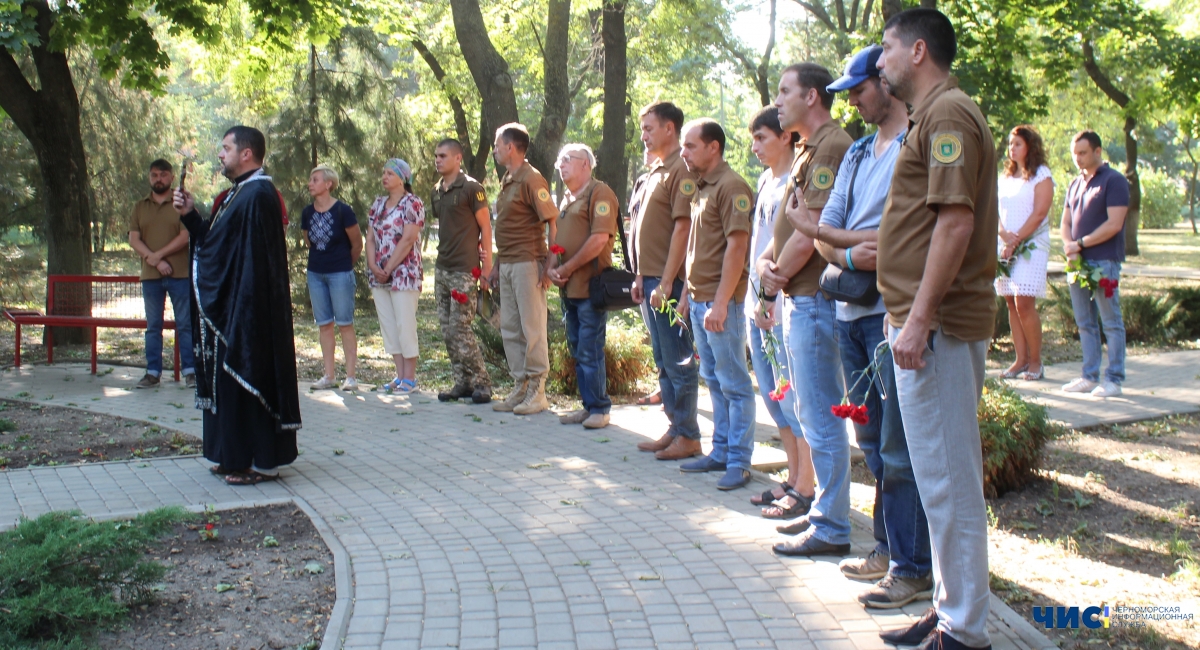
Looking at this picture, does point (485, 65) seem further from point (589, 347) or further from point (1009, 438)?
point (1009, 438)

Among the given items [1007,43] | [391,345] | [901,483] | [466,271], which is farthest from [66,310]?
[1007,43]

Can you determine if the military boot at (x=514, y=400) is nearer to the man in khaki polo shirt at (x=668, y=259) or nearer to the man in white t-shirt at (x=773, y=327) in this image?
the man in khaki polo shirt at (x=668, y=259)

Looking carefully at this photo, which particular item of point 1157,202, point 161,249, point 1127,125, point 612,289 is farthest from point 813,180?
point 1157,202

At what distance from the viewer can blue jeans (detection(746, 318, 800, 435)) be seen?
17.4 feet

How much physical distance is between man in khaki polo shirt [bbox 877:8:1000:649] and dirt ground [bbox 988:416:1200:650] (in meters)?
0.68

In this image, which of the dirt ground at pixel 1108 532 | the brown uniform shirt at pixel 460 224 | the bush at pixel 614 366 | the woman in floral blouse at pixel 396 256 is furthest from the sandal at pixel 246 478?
the dirt ground at pixel 1108 532

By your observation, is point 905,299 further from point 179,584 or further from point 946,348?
point 179,584

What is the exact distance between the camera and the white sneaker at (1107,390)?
28.9ft

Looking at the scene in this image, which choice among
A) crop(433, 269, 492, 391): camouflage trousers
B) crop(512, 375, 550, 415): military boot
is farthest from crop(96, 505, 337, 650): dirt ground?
crop(433, 269, 492, 391): camouflage trousers

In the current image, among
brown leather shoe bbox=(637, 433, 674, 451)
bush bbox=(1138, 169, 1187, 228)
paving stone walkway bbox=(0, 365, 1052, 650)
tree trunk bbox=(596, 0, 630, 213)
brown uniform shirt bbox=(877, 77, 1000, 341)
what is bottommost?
paving stone walkway bbox=(0, 365, 1052, 650)

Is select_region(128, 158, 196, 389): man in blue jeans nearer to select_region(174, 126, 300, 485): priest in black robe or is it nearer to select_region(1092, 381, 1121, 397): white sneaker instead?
select_region(174, 126, 300, 485): priest in black robe

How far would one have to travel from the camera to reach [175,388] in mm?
10086

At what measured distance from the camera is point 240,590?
4457mm

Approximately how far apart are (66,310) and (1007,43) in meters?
12.4
